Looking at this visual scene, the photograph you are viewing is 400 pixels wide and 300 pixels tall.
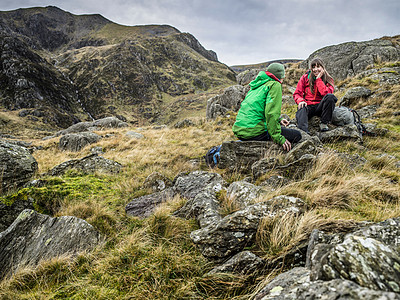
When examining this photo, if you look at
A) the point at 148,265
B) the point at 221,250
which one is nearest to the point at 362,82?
the point at 221,250

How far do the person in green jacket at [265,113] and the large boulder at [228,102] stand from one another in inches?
525

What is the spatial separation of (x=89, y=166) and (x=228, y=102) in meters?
15.9

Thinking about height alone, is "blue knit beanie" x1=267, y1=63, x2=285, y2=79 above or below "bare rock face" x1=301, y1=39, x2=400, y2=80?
below

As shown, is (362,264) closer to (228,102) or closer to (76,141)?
(76,141)

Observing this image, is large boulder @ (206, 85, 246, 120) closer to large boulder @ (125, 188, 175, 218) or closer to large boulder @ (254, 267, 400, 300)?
large boulder @ (125, 188, 175, 218)

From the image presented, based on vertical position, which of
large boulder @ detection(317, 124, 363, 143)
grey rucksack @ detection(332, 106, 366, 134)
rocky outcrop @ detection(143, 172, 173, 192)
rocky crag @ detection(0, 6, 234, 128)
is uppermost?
rocky crag @ detection(0, 6, 234, 128)

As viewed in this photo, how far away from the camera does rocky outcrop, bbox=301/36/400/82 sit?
14359 mm

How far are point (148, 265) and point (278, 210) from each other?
1.81m

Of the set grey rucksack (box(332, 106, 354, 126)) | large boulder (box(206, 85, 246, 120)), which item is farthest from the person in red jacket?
large boulder (box(206, 85, 246, 120))

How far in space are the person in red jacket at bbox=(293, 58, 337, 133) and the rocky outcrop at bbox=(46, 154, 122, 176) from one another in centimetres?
703

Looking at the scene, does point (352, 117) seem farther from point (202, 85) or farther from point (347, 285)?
point (202, 85)

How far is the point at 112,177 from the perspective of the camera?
5977mm

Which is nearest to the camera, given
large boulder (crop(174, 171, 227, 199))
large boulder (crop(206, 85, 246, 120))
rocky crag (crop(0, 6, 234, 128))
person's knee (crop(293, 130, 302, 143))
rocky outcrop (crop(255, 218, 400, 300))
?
rocky outcrop (crop(255, 218, 400, 300))

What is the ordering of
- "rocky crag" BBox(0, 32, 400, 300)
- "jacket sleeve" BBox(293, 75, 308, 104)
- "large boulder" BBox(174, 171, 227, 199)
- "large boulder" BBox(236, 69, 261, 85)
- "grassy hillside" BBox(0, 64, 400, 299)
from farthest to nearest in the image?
"large boulder" BBox(236, 69, 261, 85)
"jacket sleeve" BBox(293, 75, 308, 104)
"large boulder" BBox(174, 171, 227, 199)
"grassy hillside" BBox(0, 64, 400, 299)
"rocky crag" BBox(0, 32, 400, 300)
